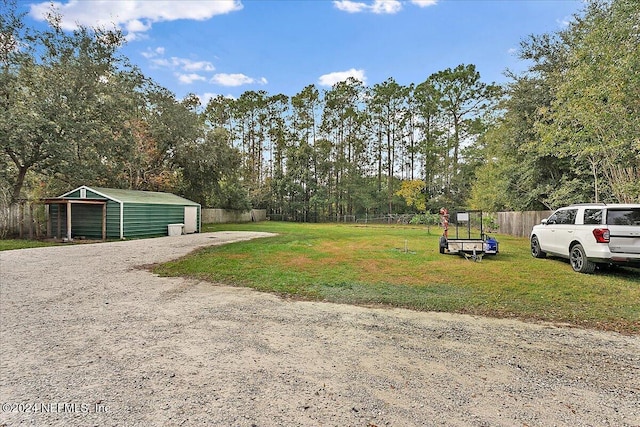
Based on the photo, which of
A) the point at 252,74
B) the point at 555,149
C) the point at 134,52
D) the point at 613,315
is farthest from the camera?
the point at 252,74

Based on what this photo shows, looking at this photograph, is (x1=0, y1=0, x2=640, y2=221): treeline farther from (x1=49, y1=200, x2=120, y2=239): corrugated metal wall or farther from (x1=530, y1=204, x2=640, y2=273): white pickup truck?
(x1=49, y1=200, x2=120, y2=239): corrugated metal wall

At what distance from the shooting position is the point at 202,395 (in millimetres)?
2199

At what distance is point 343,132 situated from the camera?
37.0 metres

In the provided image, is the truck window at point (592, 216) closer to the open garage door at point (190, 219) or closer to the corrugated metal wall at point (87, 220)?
the corrugated metal wall at point (87, 220)

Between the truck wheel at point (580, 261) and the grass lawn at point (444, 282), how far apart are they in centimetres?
19

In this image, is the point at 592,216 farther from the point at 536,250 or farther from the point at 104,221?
the point at 104,221

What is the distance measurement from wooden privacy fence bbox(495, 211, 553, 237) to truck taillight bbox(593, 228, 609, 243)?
720cm

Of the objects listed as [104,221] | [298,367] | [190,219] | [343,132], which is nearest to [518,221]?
[298,367]

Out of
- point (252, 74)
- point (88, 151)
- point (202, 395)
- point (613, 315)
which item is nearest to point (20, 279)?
point (202, 395)

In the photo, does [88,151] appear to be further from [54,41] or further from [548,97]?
[548,97]

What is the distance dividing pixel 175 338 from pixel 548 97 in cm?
1476

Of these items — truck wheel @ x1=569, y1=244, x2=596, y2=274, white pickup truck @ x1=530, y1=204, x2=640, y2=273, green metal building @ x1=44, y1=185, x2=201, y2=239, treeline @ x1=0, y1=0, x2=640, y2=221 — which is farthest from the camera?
green metal building @ x1=44, y1=185, x2=201, y2=239

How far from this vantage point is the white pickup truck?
18.6ft

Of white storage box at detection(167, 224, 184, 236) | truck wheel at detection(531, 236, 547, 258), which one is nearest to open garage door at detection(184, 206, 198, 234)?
white storage box at detection(167, 224, 184, 236)
